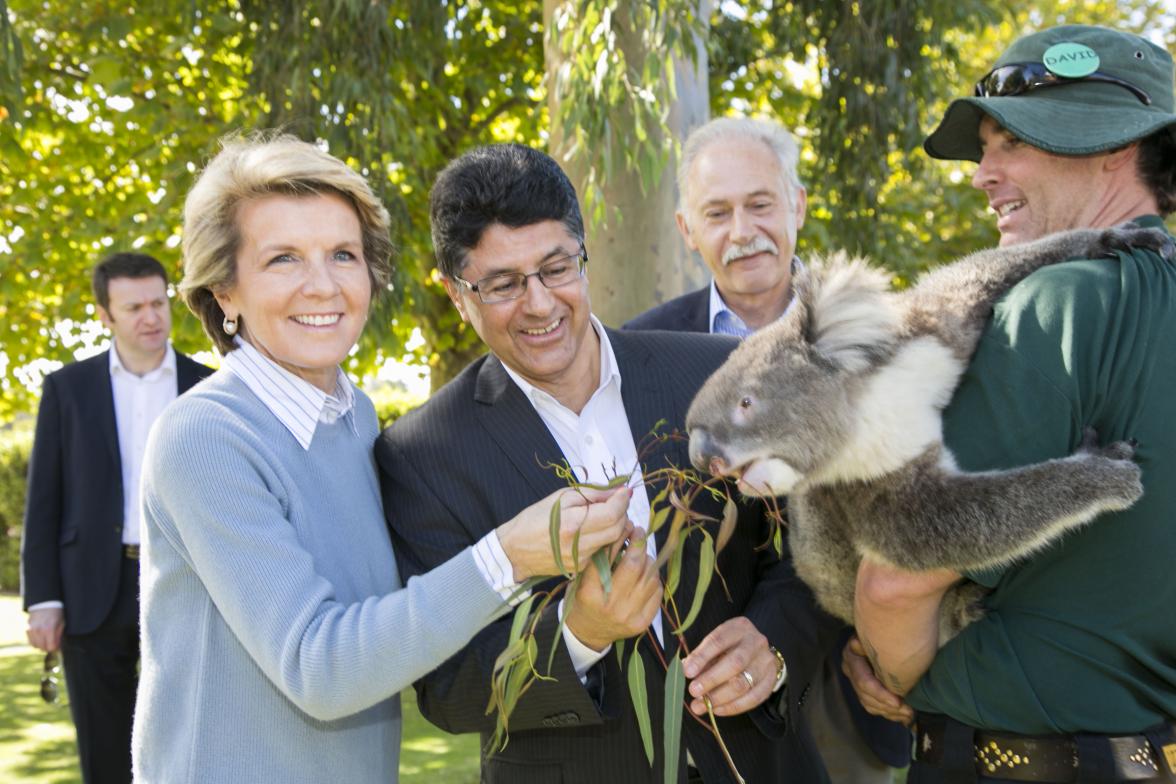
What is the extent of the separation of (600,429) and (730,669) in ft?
2.59

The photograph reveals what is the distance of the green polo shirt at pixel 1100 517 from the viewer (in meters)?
2.00

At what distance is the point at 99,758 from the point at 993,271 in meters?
5.26

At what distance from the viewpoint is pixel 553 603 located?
2643mm

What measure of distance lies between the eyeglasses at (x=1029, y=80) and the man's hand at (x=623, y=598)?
132cm

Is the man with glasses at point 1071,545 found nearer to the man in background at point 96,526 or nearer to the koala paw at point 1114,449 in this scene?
the koala paw at point 1114,449

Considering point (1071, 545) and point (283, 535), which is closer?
point (1071, 545)

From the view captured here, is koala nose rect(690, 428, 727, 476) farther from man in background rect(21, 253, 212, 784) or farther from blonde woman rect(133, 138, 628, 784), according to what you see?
man in background rect(21, 253, 212, 784)

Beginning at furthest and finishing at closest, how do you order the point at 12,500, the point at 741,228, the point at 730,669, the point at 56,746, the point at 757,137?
1. the point at 12,500
2. the point at 56,746
3. the point at 757,137
4. the point at 741,228
5. the point at 730,669

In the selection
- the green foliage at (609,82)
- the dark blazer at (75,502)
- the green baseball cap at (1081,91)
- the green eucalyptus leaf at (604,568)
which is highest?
the green foliage at (609,82)

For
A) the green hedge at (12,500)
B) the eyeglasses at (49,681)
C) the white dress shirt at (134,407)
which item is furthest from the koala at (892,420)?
the green hedge at (12,500)

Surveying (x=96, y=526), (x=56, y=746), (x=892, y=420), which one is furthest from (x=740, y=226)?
(x=56, y=746)

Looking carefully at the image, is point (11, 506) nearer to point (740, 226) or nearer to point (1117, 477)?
point (740, 226)

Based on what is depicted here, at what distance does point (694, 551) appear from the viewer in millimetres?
2803

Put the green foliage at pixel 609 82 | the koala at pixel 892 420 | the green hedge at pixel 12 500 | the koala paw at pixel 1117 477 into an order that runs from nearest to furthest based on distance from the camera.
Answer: the koala paw at pixel 1117 477
the koala at pixel 892 420
the green foliage at pixel 609 82
the green hedge at pixel 12 500
